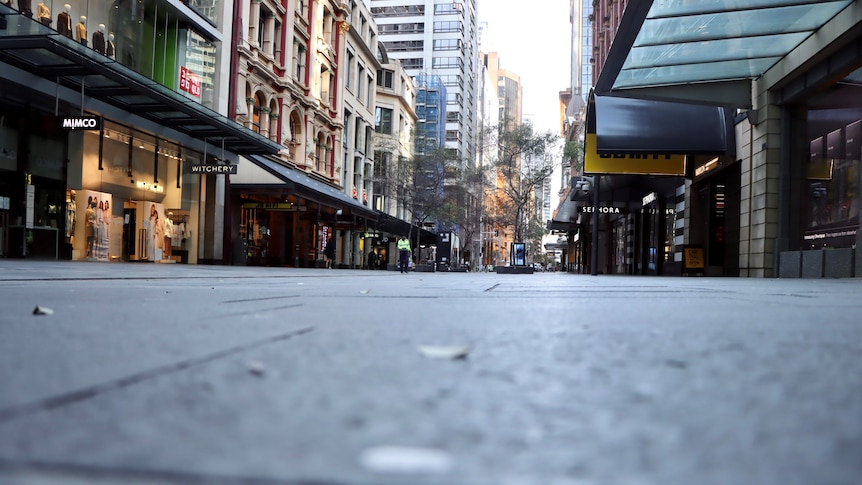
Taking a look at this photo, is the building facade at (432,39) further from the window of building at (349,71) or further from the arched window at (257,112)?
the arched window at (257,112)

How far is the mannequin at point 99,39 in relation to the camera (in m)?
19.7

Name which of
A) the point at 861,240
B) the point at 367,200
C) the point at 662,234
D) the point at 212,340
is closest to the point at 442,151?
the point at 367,200

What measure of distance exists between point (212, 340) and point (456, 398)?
1040 mm

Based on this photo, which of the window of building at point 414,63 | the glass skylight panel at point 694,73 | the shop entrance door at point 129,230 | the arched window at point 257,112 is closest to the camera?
the glass skylight panel at point 694,73

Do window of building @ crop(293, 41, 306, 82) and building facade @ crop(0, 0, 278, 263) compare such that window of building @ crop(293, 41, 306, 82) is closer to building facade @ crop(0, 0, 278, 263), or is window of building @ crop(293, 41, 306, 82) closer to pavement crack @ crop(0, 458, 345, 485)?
building facade @ crop(0, 0, 278, 263)

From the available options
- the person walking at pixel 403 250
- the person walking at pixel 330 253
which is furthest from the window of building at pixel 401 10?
the person walking at pixel 403 250

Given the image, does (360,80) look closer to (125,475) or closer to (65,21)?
(65,21)

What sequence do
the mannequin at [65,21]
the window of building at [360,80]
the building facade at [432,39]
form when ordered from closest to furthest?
the mannequin at [65,21] → the window of building at [360,80] → the building facade at [432,39]

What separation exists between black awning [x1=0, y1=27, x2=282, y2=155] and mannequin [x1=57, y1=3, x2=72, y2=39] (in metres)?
1.85

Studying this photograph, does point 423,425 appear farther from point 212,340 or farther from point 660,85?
point 660,85

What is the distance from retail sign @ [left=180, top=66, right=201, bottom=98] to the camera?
2455 centimetres

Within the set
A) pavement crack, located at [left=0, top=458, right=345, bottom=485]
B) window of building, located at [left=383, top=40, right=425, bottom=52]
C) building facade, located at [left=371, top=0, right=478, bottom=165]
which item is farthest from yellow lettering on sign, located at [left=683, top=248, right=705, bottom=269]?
window of building, located at [left=383, top=40, right=425, bottom=52]

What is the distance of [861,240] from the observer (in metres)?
12.5

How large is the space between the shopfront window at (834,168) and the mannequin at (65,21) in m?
19.1
